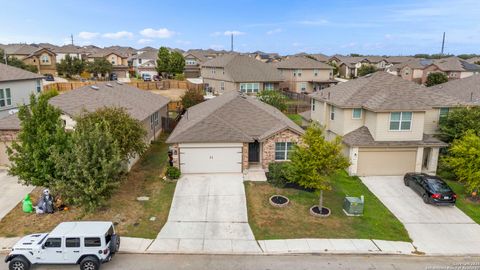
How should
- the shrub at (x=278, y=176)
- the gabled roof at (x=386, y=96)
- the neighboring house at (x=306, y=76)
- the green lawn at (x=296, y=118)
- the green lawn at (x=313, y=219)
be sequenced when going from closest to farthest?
the green lawn at (x=313, y=219), the shrub at (x=278, y=176), the gabled roof at (x=386, y=96), the green lawn at (x=296, y=118), the neighboring house at (x=306, y=76)

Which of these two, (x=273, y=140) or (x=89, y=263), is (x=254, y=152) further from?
(x=89, y=263)

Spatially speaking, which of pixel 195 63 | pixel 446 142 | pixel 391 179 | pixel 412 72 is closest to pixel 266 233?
pixel 391 179

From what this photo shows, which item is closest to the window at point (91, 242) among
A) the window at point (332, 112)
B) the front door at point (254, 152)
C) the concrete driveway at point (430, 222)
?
the concrete driveway at point (430, 222)

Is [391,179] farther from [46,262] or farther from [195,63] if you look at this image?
[195,63]

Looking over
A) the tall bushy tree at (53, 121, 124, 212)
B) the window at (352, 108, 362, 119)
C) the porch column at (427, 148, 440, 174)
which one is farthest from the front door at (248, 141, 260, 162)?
the porch column at (427, 148, 440, 174)

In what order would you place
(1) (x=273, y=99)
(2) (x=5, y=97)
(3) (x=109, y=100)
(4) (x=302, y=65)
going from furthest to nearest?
(4) (x=302, y=65) → (1) (x=273, y=99) → (2) (x=5, y=97) → (3) (x=109, y=100)

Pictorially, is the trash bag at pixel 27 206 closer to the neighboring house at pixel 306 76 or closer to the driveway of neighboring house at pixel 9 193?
the driveway of neighboring house at pixel 9 193

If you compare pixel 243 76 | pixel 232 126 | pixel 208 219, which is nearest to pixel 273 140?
pixel 232 126
